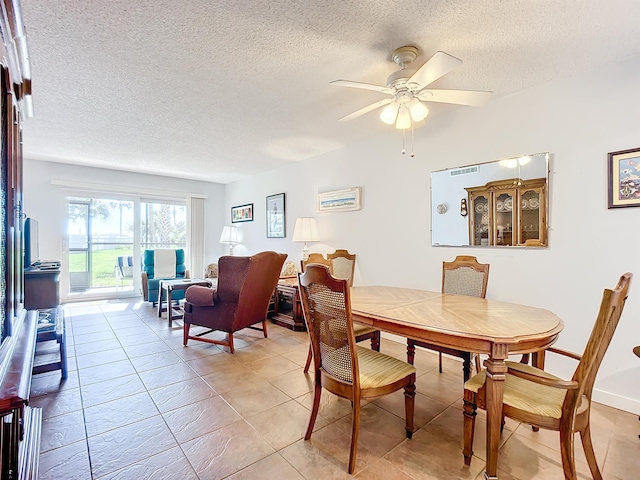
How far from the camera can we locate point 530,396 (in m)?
1.51

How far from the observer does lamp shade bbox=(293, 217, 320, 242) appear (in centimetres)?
436

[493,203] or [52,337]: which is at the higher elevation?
[493,203]

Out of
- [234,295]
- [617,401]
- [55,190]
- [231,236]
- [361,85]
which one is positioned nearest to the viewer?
[361,85]

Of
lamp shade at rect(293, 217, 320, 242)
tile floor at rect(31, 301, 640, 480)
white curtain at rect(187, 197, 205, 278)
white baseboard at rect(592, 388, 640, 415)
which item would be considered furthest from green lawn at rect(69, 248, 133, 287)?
white baseboard at rect(592, 388, 640, 415)

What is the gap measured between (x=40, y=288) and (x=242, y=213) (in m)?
3.77

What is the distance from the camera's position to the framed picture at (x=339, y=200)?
4043mm

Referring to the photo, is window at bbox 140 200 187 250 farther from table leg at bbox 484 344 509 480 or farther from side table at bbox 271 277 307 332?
table leg at bbox 484 344 509 480

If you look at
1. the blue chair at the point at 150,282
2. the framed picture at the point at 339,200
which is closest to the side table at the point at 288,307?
the framed picture at the point at 339,200

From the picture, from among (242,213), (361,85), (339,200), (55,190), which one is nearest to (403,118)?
(361,85)

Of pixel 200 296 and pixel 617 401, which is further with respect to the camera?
pixel 200 296

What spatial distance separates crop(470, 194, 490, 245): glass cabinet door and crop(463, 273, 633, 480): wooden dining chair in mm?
1510

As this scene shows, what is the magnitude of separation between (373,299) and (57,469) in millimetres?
1954

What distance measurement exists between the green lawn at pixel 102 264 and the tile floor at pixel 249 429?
323 cm

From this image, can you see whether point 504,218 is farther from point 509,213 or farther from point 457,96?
point 457,96
